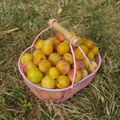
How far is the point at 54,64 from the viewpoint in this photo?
7.82 feet

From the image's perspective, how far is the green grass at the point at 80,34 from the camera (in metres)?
2.49

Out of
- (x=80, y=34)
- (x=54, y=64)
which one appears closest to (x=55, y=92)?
(x=54, y=64)

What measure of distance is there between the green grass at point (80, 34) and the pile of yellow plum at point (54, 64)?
0.27 metres

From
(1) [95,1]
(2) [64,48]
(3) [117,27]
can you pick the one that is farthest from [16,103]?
(1) [95,1]

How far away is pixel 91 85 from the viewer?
2662mm

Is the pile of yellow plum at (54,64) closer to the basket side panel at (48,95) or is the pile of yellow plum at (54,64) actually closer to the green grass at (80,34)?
the basket side panel at (48,95)

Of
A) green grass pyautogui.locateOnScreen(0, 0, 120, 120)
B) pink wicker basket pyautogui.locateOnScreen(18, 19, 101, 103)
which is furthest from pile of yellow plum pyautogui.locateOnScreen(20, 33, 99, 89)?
green grass pyautogui.locateOnScreen(0, 0, 120, 120)

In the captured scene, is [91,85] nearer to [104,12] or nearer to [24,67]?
[24,67]

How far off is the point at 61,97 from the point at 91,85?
0.37m

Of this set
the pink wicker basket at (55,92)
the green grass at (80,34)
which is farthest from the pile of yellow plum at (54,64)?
the green grass at (80,34)

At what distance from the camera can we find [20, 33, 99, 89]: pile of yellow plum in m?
2.28

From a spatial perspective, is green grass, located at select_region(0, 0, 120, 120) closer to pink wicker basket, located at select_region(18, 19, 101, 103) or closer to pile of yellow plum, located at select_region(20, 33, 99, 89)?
pink wicker basket, located at select_region(18, 19, 101, 103)

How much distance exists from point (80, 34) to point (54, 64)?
36.2 inches

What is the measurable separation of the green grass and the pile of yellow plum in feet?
0.90
